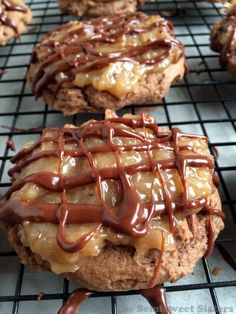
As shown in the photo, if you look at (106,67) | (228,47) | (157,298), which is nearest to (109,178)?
(157,298)

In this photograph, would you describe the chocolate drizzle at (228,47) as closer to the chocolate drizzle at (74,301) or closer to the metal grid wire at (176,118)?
the metal grid wire at (176,118)

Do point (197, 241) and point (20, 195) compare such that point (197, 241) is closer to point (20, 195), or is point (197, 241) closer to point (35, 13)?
point (20, 195)

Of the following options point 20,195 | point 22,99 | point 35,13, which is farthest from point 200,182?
point 35,13

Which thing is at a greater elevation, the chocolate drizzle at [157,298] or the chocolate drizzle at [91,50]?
the chocolate drizzle at [91,50]

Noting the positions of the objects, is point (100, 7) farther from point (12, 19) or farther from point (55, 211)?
point (55, 211)

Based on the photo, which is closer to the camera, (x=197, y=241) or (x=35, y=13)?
(x=197, y=241)

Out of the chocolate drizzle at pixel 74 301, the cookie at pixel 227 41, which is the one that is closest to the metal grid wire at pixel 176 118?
the chocolate drizzle at pixel 74 301
